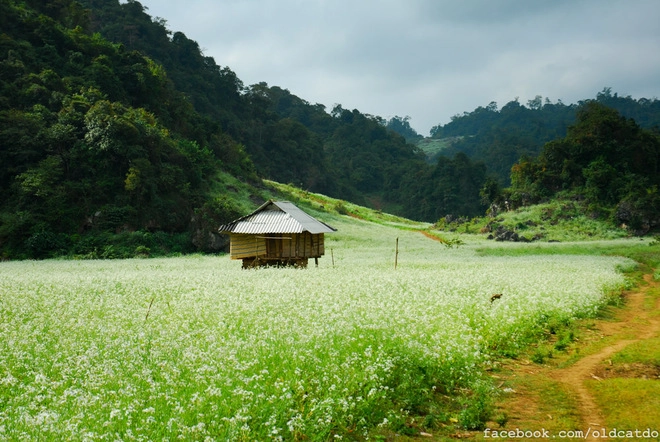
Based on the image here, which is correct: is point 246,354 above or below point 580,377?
above

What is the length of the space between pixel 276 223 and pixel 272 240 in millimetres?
2108

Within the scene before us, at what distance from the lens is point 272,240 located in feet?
102

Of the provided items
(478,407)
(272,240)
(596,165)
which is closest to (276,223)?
(272,240)

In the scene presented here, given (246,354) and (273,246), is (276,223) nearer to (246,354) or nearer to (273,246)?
(273,246)

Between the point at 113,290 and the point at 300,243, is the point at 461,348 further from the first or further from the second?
the point at 300,243

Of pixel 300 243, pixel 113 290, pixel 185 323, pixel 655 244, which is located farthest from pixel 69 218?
pixel 655 244

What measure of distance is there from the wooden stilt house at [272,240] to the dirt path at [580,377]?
59.3ft

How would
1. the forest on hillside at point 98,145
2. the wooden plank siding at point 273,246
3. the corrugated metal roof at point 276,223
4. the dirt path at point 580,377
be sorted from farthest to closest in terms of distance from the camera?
1. the forest on hillside at point 98,145
2. the wooden plank siding at point 273,246
3. the corrugated metal roof at point 276,223
4. the dirt path at point 580,377

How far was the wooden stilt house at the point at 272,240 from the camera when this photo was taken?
29.8 m

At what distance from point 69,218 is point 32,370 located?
125 ft

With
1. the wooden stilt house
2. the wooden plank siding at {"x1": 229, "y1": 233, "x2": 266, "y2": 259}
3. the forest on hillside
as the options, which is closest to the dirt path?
the wooden stilt house

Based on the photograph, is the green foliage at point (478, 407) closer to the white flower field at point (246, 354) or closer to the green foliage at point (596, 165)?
the white flower field at point (246, 354)

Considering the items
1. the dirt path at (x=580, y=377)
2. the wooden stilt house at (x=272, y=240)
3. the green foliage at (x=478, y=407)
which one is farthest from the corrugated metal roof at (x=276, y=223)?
the green foliage at (x=478, y=407)

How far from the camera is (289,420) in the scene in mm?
6145
